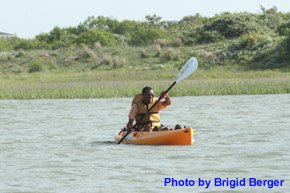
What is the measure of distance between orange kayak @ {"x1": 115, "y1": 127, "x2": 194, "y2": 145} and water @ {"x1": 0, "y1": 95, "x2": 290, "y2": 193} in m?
0.13

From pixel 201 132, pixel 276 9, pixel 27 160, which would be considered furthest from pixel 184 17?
pixel 27 160

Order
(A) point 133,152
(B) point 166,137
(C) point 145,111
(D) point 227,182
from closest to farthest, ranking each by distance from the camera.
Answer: (D) point 227,182 < (A) point 133,152 < (B) point 166,137 < (C) point 145,111

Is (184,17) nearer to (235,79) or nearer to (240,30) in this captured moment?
(240,30)

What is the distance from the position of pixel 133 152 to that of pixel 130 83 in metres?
17.8

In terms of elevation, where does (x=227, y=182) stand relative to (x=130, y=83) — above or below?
below

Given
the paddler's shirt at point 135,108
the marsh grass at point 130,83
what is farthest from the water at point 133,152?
the marsh grass at point 130,83

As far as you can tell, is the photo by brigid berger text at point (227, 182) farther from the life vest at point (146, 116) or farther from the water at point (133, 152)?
the life vest at point (146, 116)

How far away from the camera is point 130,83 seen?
114 ft

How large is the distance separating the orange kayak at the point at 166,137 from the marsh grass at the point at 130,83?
40.8 feet

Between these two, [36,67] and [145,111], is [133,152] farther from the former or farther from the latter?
[36,67]

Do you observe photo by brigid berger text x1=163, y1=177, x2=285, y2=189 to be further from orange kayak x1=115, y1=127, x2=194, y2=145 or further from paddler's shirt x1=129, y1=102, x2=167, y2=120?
paddler's shirt x1=129, y1=102, x2=167, y2=120

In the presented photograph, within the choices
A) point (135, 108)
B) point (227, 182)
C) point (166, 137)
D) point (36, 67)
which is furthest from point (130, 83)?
point (227, 182)

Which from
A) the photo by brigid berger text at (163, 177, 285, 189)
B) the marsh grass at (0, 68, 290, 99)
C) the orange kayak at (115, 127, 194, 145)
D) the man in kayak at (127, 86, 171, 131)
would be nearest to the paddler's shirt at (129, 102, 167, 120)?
the man in kayak at (127, 86, 171, 131)

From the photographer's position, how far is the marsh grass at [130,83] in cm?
3054
